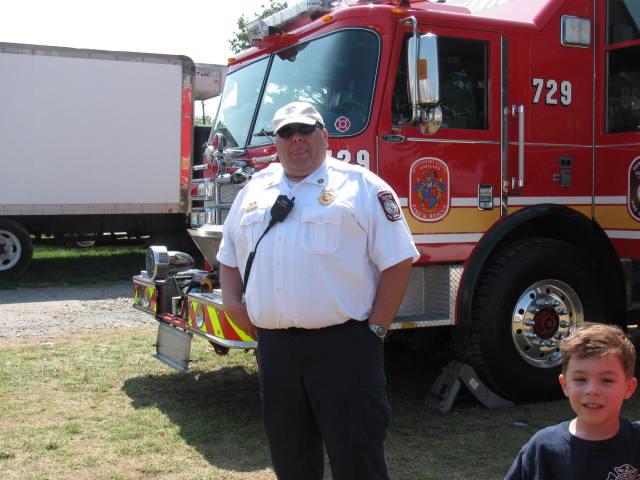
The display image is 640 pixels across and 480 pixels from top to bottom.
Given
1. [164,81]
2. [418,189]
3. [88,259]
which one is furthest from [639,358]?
[88,259]

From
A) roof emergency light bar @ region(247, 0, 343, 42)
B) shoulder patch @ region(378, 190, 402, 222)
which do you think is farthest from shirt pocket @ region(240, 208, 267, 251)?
roof emergency light bar @ region(247, 0, 343, 42)

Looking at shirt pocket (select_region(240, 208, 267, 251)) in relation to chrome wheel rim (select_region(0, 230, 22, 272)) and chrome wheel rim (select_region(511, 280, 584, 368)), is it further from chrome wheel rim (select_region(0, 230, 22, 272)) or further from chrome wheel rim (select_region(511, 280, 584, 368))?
chrome wheel rim (select_region(0, 230, 22, 272))

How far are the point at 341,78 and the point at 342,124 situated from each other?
0.29m

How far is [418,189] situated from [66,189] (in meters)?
8.58

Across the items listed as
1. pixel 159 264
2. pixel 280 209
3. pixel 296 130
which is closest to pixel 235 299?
pixel 280 209

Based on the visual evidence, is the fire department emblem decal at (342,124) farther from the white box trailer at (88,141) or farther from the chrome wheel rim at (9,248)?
the chrome wheel rim at (9,248)

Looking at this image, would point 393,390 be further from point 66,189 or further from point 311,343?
point 66,189

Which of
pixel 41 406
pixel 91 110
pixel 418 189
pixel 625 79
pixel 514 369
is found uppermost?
pixel 91 110

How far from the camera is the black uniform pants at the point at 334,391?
8.84 feet

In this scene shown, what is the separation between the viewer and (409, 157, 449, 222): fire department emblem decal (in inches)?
185

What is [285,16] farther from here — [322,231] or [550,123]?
[322,231]

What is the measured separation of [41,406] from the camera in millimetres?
5137

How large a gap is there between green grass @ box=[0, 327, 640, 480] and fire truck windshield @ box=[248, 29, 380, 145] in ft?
6.07

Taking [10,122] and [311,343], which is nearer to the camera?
[311,343]
